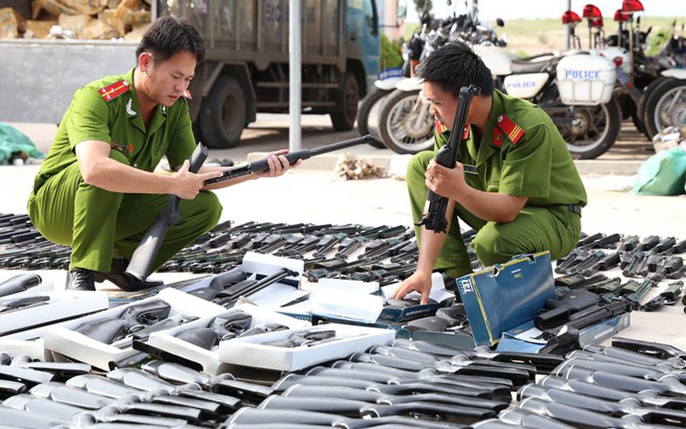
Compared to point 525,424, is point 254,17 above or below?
above

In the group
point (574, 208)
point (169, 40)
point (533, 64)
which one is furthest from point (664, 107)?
point (169, 40)

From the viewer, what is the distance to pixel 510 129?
4973 mm

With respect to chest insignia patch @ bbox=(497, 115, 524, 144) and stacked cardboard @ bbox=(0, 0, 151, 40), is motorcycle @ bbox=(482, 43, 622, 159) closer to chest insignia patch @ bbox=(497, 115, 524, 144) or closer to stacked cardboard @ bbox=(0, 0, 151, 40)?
stacked cardboard @ bbox=(0, 0, 151, 40)

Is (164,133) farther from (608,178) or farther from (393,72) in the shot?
(393,72)

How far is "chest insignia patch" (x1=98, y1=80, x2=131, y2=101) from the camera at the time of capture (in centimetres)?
538

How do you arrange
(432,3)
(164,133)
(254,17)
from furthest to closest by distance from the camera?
(254,17)
(432,3)
(164,133)

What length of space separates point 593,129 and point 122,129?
731 centimetres

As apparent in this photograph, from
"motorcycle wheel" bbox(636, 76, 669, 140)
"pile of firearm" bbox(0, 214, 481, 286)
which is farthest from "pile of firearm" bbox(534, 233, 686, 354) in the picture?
"motorcycle wheel" bbox(636, 76, 669, 140)

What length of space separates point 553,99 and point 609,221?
331cm

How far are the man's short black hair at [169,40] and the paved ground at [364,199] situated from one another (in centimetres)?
156

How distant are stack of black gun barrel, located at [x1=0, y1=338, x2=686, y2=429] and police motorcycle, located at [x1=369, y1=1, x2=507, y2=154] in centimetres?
810

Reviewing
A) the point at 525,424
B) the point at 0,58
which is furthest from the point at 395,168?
the point at 525,424

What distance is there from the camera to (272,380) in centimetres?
397

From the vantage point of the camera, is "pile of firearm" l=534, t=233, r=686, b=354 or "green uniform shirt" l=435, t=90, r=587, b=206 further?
"green uniform shirt" l=435, t=90, r=587, b=206
